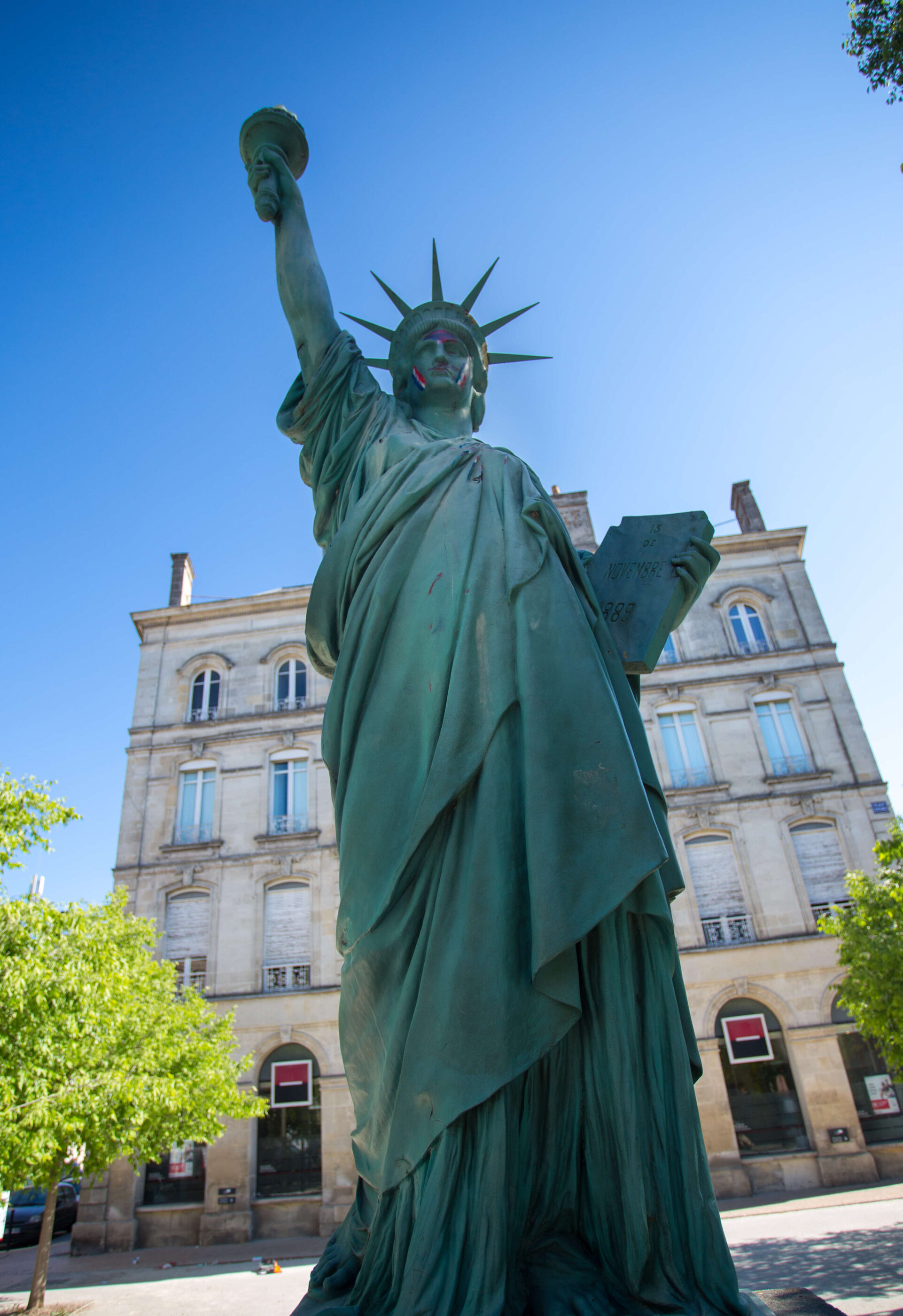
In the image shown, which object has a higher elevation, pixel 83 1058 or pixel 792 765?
pixel 792 765

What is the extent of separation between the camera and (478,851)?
1.79 meters

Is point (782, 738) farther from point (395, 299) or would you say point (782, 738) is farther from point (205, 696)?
point (395, 299)

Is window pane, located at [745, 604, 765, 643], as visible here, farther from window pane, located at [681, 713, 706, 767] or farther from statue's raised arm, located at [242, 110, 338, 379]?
statue's raised arm, located at [242, 110, 338, 379]

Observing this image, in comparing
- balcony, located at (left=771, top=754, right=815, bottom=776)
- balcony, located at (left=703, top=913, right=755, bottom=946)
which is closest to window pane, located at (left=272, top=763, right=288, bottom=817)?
balcony, located at (left=703, top=913, right=755, bottom=946)

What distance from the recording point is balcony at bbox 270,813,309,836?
21.5 metres

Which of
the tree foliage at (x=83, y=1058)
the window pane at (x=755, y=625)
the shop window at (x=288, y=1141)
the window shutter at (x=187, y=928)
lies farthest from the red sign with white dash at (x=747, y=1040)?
the window shutter at (x=187, y=928)

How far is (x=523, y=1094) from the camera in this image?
1.71 m

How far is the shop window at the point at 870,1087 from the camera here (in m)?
18.1

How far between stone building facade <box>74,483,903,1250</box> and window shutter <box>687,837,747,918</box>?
0.16 ft

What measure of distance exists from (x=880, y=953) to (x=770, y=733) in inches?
367

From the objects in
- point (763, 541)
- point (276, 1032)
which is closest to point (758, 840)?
point (763, 541)

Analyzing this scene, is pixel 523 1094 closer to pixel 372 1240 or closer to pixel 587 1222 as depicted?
pixel 587 1222

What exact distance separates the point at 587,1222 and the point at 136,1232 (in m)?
20.6

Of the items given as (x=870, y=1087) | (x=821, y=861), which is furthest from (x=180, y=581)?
(x=870, y=1087)
